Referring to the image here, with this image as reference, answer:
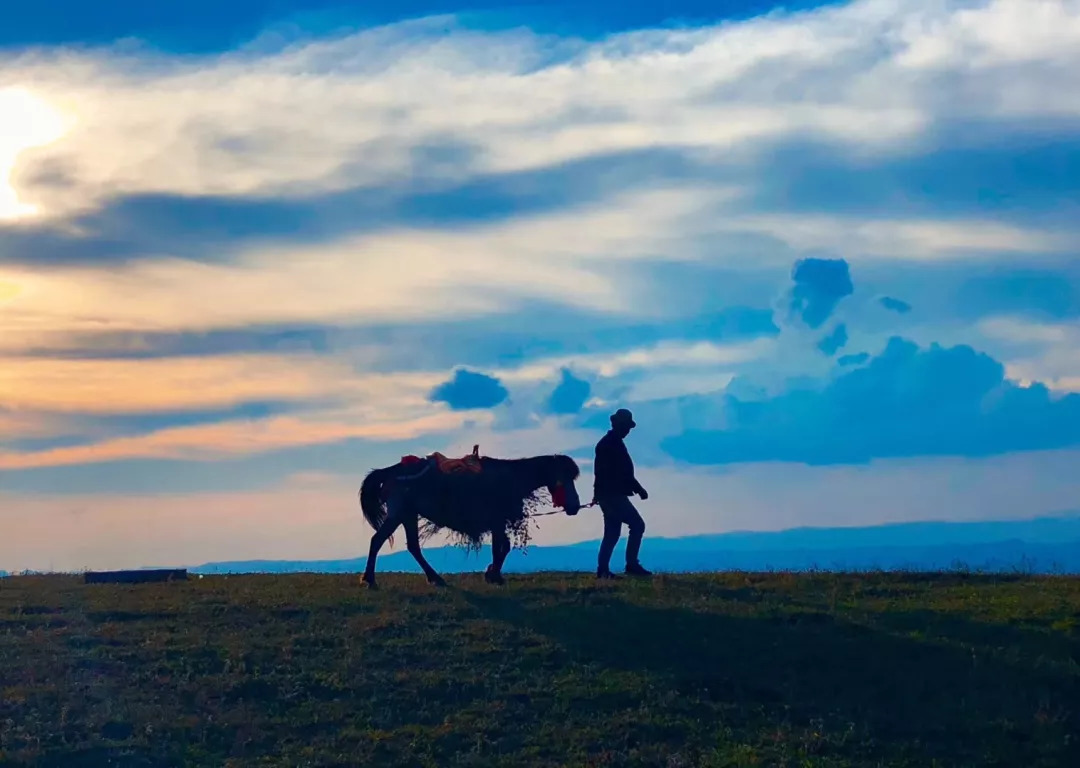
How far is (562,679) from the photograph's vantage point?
48.7ft

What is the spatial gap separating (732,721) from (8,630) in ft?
33.6

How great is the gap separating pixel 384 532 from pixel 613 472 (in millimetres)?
3838

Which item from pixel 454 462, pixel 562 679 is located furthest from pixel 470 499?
pixel 562 679

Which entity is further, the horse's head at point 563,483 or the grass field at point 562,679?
the horse's head at point 563,483

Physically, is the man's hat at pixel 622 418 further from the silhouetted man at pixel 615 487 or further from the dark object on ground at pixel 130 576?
the dark object on ground at pixel 130 576

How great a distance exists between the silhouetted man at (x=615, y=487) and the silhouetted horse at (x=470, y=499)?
0.63 metres

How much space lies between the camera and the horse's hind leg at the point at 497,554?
21312 millimetres

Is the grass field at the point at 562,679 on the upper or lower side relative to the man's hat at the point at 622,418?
lower

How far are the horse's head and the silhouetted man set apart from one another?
587 millimetres

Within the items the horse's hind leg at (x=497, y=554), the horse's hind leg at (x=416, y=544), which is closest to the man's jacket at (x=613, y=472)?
the horse's hind leg at (x=497, y=554)

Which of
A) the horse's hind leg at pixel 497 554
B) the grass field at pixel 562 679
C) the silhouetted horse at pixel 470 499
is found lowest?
the grass field at pixel 562 679

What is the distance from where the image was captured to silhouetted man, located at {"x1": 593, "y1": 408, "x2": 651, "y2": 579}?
2114cm

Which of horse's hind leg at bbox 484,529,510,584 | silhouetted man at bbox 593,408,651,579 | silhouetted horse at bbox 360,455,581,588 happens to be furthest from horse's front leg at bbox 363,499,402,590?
silhouetted man at bbox 593,408,651,579

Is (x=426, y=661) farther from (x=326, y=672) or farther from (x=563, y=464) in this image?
(x=563, y=464)
